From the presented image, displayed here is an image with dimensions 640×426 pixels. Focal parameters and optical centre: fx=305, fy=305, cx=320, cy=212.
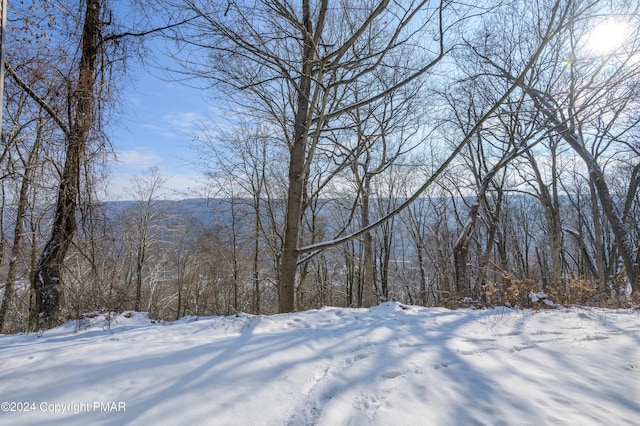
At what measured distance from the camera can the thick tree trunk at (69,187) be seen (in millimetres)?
4727

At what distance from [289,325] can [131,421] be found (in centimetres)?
213

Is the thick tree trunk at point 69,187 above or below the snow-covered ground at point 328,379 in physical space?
above

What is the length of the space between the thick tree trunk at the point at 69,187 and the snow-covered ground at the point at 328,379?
2.23m

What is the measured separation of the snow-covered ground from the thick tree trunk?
2.23 meters

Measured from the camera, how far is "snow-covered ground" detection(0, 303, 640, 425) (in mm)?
1532

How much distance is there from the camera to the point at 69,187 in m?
4.81

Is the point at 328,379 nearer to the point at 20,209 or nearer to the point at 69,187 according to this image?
the point at 69,187

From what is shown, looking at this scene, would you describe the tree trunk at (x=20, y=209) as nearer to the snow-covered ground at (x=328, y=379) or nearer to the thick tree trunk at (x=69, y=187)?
the thick tree trunk at (x=69, y=187)

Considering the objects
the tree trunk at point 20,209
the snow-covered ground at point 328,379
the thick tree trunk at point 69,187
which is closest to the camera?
the snow-covered ground at point 328,379

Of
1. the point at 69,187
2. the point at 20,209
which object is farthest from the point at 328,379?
the point at 20,209

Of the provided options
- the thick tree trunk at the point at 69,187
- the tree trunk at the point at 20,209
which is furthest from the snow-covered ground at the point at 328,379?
the tree trunk at the point at 20,209

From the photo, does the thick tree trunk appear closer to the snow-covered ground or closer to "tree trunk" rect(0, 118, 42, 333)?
"tree trunk" rect(0, 118, 42, 333)

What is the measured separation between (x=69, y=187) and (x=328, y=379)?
5.11m

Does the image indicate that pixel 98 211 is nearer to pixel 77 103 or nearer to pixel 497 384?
pixel 77 103
